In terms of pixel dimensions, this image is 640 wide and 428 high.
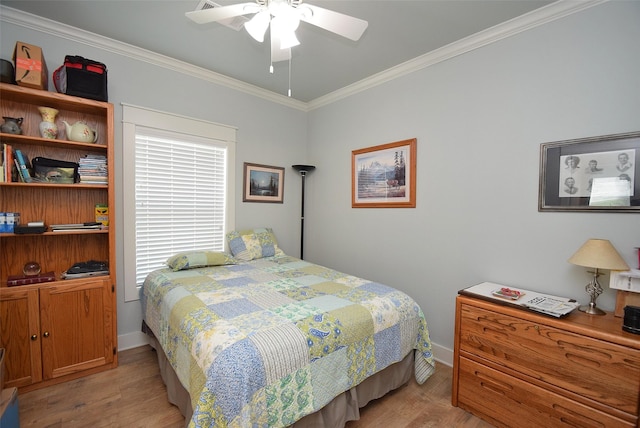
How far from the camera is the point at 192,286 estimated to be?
6.79ft

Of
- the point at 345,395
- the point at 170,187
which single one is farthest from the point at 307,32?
the point at 345,395

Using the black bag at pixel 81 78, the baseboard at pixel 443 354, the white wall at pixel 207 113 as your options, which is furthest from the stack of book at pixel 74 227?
the baseboard at pixel 443 354

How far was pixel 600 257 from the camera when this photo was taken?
1521 millimetres

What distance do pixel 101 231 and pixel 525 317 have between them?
3.13 m

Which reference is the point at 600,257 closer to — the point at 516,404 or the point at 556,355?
the point at 556,355

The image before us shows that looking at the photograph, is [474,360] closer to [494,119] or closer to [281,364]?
[281,364]

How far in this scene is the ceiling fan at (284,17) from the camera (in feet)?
4.82

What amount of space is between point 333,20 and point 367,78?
5.30 feet

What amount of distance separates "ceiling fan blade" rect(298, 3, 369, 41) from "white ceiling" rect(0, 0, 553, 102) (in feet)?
1.67

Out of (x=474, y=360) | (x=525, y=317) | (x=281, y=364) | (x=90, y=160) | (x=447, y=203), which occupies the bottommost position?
(x=474, y=360)

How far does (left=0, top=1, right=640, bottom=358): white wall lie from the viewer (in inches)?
69.0

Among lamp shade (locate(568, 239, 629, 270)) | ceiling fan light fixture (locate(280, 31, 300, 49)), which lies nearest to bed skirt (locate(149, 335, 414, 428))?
lamp shade (locate(568, 239, 629, 270))

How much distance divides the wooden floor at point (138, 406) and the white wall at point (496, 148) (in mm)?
678

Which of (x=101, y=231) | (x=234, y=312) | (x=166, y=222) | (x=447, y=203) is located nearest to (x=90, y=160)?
(x=101, y=231)
